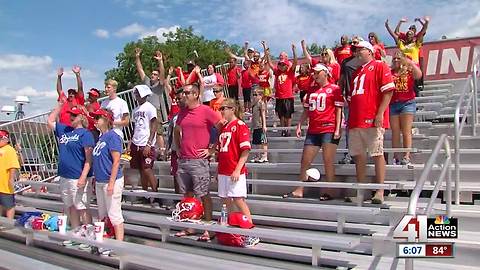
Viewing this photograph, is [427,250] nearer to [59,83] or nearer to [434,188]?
[434,188]

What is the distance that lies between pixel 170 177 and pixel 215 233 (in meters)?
2.76

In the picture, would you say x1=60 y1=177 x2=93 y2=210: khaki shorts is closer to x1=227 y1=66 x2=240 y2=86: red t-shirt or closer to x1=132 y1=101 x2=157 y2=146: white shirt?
x1=132 y1=101 x2=157 y2=146: white shirt

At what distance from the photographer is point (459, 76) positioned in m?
13.0

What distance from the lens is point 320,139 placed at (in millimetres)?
6039

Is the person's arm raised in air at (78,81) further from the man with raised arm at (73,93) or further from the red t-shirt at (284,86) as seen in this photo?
the red t-shirt at (284,86)

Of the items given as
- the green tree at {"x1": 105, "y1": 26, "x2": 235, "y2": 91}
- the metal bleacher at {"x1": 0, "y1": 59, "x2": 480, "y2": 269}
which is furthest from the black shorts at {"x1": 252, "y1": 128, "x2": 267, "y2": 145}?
the green tree at {"x1": 105, "y1": 26, "x2": 235, "y2": 91}

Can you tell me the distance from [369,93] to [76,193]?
12.1 ft

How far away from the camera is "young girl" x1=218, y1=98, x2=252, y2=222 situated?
5203 mm

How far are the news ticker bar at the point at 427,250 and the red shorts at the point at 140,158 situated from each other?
4824 millimetres

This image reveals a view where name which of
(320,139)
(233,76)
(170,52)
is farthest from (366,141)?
(170,52)

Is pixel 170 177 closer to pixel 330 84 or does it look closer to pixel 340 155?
pixel 340 155

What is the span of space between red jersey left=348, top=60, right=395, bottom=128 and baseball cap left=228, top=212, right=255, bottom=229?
5.26 ft

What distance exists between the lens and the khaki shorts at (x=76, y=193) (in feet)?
20.2

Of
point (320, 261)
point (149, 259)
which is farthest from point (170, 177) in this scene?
point (320, 261)
